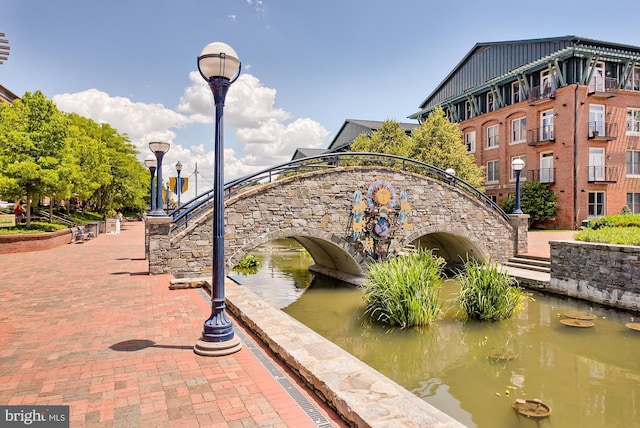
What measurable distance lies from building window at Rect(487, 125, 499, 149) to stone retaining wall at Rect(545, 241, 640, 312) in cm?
2025

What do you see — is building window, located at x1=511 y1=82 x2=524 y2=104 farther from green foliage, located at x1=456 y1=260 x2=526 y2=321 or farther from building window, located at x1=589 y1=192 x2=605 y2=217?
green foliage, located at x1=456 y1=260 x2=526 y2=321

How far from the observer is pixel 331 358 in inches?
194

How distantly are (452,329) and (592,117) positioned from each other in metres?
22.4

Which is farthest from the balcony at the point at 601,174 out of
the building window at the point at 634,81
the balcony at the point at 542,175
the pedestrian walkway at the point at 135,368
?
the pedestrian walkway at the point at 135,368

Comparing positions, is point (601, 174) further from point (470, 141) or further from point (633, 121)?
point (470, 141)

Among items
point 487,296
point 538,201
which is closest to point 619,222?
point 538,201

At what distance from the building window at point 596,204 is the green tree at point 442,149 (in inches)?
252

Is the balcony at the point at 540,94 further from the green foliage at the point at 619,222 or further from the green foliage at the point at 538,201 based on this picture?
the green foliage at the point at 619,222

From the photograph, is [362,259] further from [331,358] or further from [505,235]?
[331,358]

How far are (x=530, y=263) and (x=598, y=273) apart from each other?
443 centimetres

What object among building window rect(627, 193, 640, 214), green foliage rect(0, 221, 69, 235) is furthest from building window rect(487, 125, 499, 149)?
green foliage rect(0, 221, 69, 235)

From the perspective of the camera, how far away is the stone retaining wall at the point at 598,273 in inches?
422

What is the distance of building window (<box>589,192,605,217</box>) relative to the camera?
2552cm

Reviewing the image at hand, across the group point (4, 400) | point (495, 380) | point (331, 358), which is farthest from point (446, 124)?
point (4, 400)
